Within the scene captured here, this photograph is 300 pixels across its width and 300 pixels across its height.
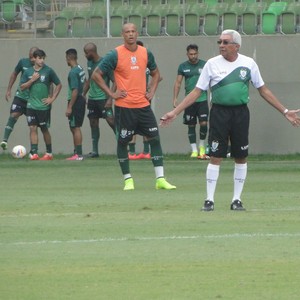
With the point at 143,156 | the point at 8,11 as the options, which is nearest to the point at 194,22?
the point at 143,156

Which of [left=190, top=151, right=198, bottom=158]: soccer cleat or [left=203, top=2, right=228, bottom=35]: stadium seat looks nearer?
[left=190, top=151, right=198, bottom=158]: soccer cleat

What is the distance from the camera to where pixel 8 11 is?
25.7m

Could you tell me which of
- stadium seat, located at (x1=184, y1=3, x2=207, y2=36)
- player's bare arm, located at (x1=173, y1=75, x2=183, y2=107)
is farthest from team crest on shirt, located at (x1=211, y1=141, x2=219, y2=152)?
stadium seat, located at (x1=184, y1=3, x2=207, y2=36)

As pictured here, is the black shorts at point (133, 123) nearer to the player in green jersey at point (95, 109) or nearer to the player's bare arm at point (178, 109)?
the player's bare arm at point (178, 109)

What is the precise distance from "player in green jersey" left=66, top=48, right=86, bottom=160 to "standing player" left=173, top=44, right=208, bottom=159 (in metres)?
1.83

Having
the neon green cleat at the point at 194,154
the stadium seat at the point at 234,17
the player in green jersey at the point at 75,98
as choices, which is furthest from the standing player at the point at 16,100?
the stadium seat at the point at 234,17

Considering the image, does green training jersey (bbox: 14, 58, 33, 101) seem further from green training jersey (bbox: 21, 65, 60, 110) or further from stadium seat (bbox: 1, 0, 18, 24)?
stadium seat (bbox: 1, 0, 18, 24)

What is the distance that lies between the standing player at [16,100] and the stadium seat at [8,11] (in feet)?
8.26

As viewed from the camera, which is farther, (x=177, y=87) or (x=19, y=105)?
(x=19, y=105)

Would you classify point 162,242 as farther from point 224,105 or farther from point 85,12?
point 85,12

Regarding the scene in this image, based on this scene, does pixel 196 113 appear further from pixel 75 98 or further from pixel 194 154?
pixel 75 98

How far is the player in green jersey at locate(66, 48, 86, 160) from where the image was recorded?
22.1 metres

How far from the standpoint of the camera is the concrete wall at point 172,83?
23969 mm

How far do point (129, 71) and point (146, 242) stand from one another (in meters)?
5.34
